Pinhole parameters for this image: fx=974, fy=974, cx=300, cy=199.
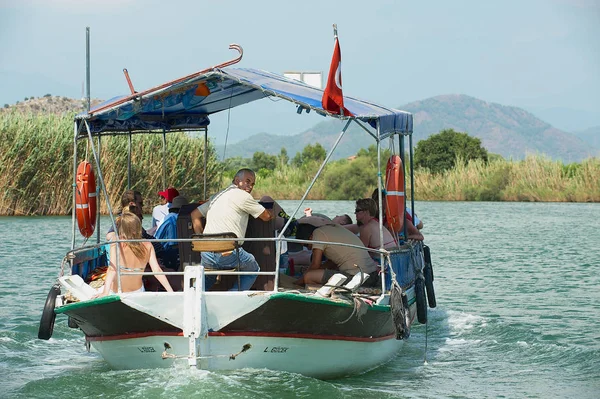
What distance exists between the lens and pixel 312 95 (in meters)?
9.82

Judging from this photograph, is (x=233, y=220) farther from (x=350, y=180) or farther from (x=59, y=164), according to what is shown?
(x=350, y=180)

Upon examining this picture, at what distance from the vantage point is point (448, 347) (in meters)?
12.6

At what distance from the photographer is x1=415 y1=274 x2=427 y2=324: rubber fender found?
11.0 m

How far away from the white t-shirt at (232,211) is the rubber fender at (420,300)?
2.76 metres

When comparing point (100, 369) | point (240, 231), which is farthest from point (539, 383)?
point (100, 369)

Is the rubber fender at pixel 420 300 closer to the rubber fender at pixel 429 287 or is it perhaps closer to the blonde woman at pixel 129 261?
the rubber fender at pixel 429 287

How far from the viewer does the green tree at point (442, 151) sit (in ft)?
218

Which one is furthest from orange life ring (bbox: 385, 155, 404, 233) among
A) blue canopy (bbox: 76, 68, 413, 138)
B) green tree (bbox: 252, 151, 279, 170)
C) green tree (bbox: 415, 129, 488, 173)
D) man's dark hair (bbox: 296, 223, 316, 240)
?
green tree (bbox: 252, 151, 279, 170)

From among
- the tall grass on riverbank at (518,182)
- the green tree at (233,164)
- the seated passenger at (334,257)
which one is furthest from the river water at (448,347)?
the tall grass on riverbank at (518,182)

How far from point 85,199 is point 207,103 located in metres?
2.46

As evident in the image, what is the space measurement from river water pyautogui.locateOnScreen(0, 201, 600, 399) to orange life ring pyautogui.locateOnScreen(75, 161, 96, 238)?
1.60m

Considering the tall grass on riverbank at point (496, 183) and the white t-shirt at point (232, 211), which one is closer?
the white t-shirt at point (232, 211)

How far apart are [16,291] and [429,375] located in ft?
29.5

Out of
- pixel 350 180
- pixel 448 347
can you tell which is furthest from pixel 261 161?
pixel 448 347
